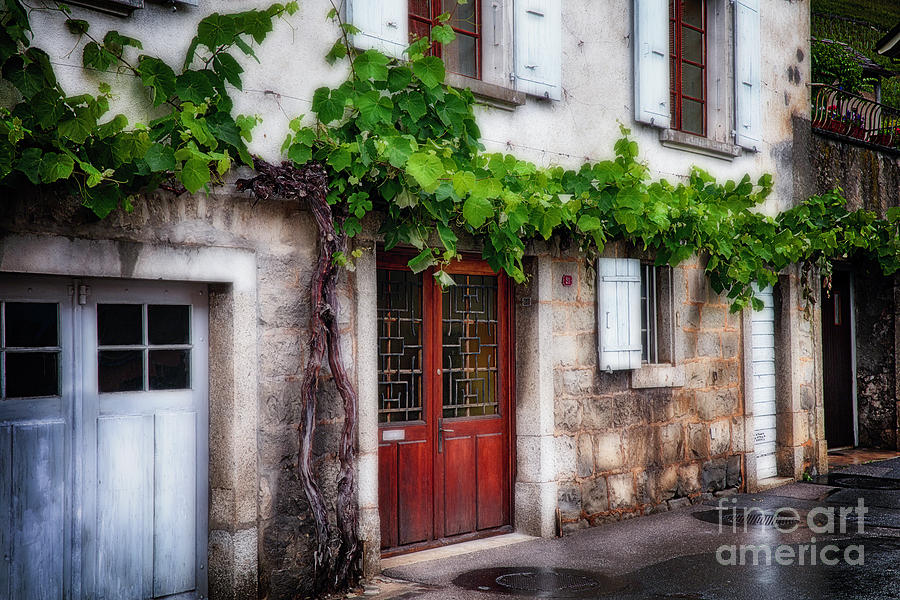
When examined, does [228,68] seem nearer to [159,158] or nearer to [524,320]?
[159,158]

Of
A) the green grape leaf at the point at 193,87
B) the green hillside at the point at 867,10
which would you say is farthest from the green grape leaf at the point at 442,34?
the green hillside at the point at 867,10

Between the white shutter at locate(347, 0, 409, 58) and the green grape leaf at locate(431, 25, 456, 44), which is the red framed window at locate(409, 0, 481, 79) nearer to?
the white shutter at locate(347, 0, 409, 58)

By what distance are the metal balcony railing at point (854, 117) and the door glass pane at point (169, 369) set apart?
7971 millimetres

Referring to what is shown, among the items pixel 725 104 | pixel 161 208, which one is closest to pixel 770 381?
pixel 725 104

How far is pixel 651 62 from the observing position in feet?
24.6

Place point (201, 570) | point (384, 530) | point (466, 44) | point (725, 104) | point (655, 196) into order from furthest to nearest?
point (725, 104) < point (655, 196) < point (466, 44) < point (384, 530) < point (201, 570)

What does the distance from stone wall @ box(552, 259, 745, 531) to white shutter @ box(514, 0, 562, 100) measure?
4.29 ft

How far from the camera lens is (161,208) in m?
4.67

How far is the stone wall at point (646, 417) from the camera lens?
6.96m

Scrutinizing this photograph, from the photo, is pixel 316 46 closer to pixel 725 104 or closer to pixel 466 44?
pixel 466 44

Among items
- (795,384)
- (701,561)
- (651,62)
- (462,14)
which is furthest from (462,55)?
(795,384)

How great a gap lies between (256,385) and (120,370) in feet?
2.33

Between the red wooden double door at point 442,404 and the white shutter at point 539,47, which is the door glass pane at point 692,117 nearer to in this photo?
the white shutter at point 539,47

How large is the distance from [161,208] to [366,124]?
1198mm
